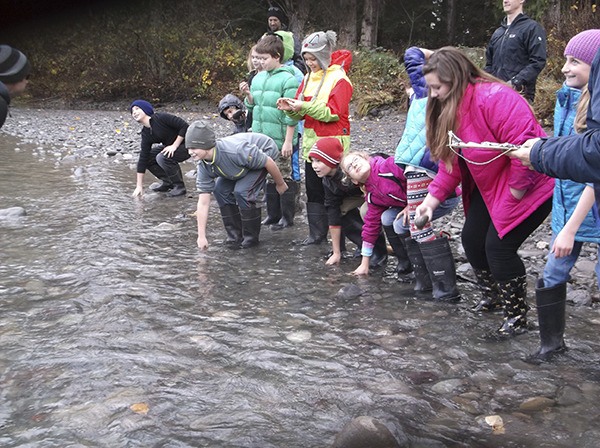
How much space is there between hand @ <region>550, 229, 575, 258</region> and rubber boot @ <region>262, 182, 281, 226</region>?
3.99 meters

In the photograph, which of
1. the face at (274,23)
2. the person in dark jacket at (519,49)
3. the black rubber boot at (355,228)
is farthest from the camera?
the face at (274,23)

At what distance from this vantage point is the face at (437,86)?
3928 mm

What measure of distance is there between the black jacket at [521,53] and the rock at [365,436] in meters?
4.46

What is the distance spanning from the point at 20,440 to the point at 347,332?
2.06m

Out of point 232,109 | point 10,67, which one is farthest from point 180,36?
point 10,67

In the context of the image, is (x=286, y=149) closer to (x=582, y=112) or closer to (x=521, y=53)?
(x=521, y=53)

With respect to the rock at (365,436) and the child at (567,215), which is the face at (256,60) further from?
the rock at (365,436)

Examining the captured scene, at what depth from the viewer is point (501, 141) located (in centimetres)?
387

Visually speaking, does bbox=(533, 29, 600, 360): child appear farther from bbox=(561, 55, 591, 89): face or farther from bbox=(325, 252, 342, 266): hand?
bbox=(325, 252, 342, 266): hand

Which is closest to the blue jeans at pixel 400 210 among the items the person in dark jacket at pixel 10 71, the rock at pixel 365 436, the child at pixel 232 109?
the rock at pixel 365 436

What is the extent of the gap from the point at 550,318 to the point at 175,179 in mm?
6184

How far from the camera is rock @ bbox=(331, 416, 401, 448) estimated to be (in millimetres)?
2895

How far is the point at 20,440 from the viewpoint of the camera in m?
3.03

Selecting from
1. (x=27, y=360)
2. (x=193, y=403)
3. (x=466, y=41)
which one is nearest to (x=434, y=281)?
(x=193, y=403)
